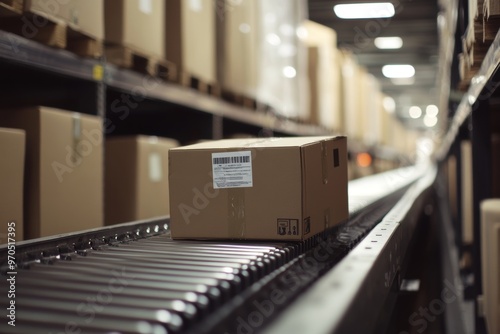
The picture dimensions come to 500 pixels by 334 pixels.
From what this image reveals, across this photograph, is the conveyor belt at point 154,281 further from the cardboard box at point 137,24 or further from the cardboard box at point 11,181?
the cardboard box at point 137,24

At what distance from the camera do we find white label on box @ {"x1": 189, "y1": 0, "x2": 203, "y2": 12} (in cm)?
321

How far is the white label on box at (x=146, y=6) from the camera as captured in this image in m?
2.70

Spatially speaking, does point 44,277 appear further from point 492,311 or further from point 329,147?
point 492,311

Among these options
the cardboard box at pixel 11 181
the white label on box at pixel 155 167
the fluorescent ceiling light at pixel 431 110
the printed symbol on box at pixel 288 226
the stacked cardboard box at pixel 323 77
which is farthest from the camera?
the fluorescent ceiling light at pixel 431 110

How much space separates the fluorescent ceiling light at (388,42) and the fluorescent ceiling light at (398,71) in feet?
6.88

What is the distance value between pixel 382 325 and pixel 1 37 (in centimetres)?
142

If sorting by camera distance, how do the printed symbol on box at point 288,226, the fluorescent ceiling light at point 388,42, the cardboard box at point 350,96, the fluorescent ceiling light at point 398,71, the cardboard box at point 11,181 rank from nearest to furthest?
the printed symbol on box at point 288,226 → the cardboard box at point 11,181 → the cardboard box at point 350,96 → the fluorescent ceiling light at point 388,42 → the fluorescent ceiling light at point 398,71

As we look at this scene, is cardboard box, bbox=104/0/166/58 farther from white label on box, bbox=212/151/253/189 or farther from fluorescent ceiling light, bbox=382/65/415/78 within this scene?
fluorescent ceiling light, bbox=382/65/415/78

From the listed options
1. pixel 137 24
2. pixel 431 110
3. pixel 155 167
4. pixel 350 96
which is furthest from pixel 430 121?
pixel 137 24

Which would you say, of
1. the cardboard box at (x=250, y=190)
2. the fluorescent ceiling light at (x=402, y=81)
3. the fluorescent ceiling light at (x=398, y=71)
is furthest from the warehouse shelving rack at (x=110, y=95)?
the fluorescent ceiling light at (x=402, y=81)

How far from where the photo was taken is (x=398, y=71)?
48.9ft

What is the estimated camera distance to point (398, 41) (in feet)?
38.5

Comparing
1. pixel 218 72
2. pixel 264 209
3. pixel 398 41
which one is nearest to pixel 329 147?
pixel 264 209

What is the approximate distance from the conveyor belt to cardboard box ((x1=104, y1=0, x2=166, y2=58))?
1151mm
